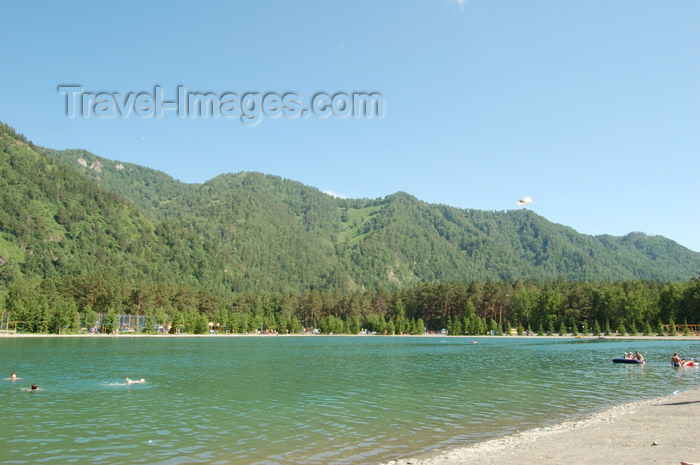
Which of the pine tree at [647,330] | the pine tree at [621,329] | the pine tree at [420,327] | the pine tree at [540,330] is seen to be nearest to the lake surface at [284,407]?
Answer: the pine tree at [647,330]

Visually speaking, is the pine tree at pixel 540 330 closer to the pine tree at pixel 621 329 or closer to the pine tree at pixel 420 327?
the pine tree at pixel 621 329

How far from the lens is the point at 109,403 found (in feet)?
112

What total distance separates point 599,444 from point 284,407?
19.1 meters

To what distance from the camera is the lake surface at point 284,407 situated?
2205 centimetres

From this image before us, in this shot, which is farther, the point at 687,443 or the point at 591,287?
the point at 591,287

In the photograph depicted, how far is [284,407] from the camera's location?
108 feet

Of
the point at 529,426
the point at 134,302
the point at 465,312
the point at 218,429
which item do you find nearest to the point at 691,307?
the point at 465,312

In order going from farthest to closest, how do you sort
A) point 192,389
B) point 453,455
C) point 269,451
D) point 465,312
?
1. point 465,312
2. point 192,389
3. point 269,451
4. point 453,455

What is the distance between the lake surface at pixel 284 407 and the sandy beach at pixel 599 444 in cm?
210

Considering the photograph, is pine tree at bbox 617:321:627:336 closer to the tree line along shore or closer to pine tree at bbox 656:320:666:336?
the tree line along shore

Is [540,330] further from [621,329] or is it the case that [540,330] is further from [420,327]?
[420,327]

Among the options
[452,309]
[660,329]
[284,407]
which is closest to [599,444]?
[284,407]

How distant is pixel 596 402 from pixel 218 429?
2585 centimetres

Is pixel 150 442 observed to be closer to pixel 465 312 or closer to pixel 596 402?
pixel 596 402
